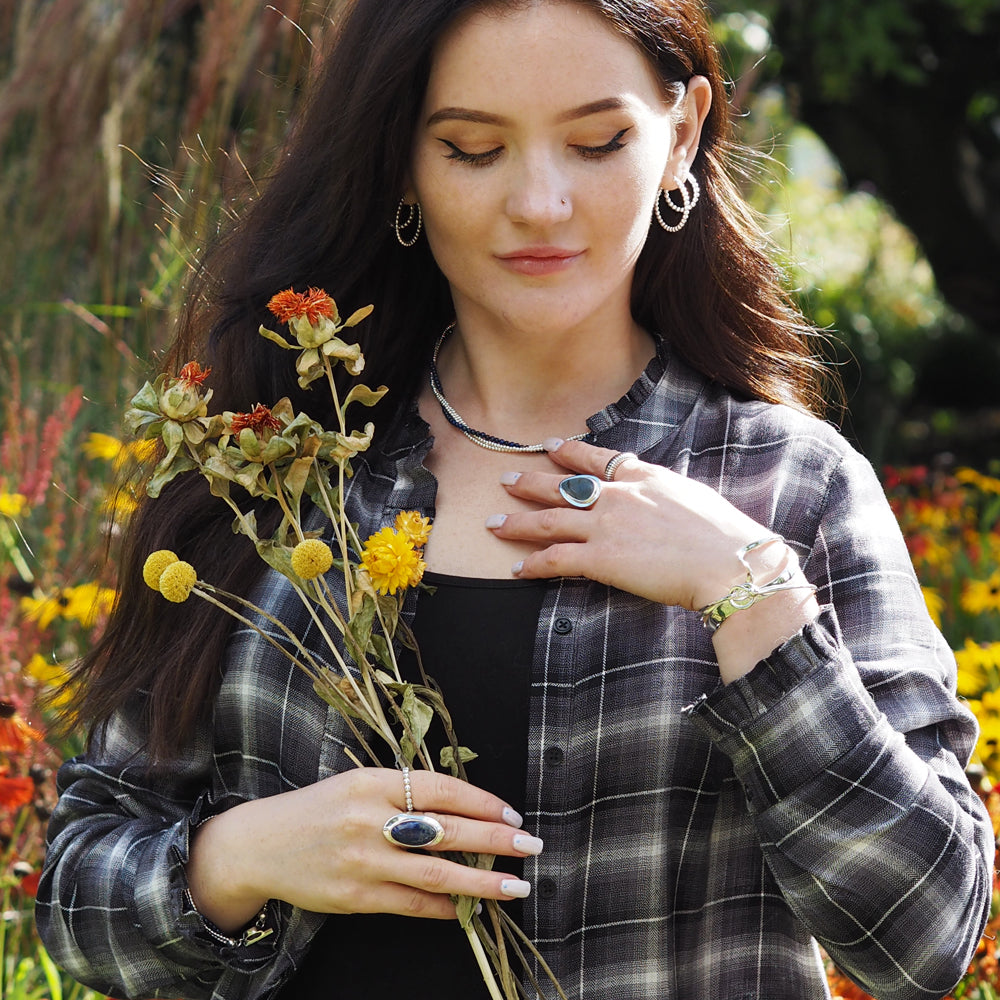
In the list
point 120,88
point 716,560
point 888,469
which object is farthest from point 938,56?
point 716,560

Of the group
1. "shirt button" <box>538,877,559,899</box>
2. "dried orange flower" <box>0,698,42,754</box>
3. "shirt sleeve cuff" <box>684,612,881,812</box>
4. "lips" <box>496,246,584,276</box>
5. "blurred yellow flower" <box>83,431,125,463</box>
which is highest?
"lips" <box>496,246,584,276</box>

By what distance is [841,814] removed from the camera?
1381mm

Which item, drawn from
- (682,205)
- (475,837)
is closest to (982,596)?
(682,205)

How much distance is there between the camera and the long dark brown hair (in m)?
1.68

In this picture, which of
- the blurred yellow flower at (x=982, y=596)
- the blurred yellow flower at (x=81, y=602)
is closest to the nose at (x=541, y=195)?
the blurred yellow flower at (x=81, y=602)

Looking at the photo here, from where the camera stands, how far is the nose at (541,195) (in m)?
1.55

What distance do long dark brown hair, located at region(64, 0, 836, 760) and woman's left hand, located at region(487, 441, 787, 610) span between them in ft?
1.03

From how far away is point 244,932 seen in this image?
1.60 meters

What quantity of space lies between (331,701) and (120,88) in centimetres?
279

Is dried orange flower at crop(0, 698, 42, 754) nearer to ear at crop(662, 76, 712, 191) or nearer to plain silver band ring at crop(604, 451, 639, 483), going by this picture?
plain silver band ring at crop(604, 451, 639, 483)

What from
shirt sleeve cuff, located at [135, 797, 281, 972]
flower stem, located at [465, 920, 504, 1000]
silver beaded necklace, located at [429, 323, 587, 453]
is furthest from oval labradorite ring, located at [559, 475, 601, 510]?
shirt sleeve cuff, located at [135, 797, 281, 972]

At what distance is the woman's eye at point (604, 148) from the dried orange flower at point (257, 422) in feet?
1.63

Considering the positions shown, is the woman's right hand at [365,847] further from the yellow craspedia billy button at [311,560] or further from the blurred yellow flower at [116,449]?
the blurred yellow flower at [116,449]

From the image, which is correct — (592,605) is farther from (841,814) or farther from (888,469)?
(888,469)
